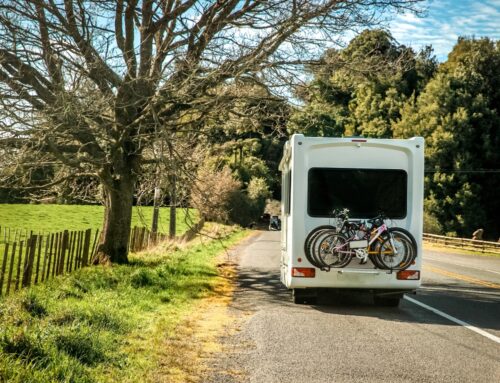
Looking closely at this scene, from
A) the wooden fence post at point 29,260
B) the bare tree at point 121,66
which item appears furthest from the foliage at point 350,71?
the wooden fence post at point 29,260

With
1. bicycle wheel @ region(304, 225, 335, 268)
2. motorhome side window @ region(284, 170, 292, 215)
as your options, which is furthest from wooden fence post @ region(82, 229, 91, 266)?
bicycle wheel @ region(304, 225, 335, 268)

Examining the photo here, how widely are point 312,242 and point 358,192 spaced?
121 centimetres

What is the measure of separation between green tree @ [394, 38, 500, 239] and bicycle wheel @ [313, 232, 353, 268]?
40214 mm

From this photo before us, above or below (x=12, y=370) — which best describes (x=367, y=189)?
above

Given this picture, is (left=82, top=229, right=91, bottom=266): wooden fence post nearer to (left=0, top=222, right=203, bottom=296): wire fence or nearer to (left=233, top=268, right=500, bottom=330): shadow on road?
(left=0, top=222, right=203, bottom=296): wire fence

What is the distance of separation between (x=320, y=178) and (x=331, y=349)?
3.78 m

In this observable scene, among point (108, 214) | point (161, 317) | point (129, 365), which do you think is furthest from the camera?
point (108, 214)

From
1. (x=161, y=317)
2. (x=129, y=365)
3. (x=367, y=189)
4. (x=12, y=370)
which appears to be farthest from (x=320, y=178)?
(x=12, y=370)

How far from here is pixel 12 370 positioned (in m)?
4.99

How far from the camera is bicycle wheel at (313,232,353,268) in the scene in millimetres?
9922

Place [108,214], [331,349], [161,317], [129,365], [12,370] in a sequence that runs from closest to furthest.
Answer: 1. [12,370]
2. [129,365]
3. [331,349]
4. [161,317]
5. [108,214]

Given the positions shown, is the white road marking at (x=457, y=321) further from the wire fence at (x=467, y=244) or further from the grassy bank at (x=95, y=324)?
the wire fence at (x=467, y=244)

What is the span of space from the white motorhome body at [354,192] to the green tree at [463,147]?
3973 cm

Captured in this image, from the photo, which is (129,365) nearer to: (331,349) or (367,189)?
(331,349)
